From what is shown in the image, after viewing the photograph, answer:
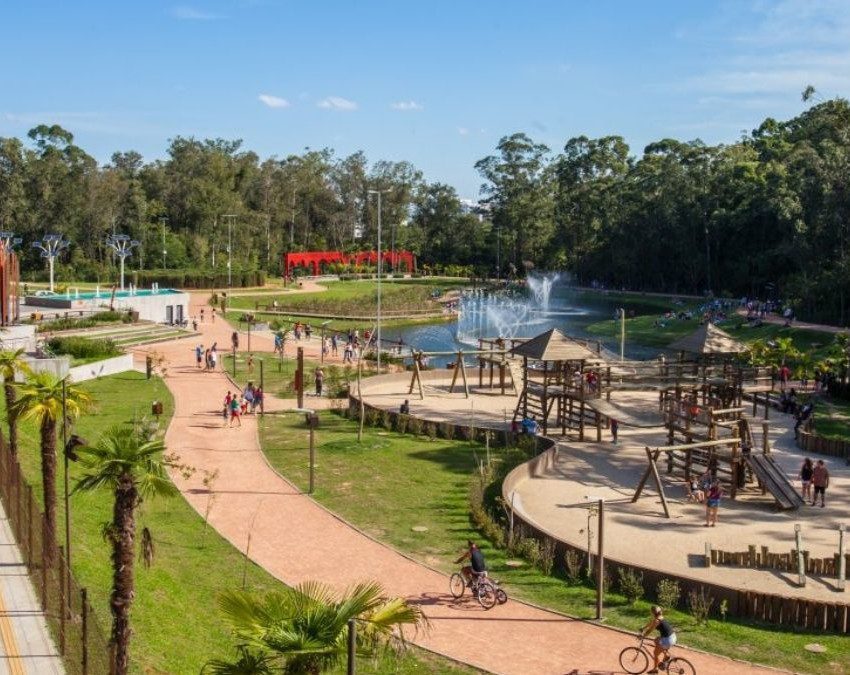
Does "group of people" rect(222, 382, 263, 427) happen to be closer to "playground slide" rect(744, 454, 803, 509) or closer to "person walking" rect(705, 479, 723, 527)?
"person walking" rect(705, 479, 723, 527)

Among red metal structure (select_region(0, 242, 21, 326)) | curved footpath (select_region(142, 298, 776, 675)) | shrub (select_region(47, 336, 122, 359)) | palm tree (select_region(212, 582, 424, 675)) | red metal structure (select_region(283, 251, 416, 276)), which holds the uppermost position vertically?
red metal structure (select_region(283, 251, 416, 276))

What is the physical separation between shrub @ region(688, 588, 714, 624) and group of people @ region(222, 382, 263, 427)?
68.5ft

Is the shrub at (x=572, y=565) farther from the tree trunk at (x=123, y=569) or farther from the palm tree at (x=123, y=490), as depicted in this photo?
the tree trunk at (x=123, y=569)

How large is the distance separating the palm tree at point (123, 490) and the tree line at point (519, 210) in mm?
50705

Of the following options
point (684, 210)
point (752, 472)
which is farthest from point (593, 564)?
point (684, 210)

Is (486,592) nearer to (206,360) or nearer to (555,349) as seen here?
(555,349)

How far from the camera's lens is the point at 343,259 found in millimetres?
120000

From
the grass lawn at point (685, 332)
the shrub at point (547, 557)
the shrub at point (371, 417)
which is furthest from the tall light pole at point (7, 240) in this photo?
the grass lawn at point (685, 332)

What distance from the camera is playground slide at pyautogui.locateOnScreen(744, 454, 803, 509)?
23891mm

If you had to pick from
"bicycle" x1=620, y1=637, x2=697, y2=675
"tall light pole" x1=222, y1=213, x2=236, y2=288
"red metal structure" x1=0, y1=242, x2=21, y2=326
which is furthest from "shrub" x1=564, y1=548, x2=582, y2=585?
"tall light pole" x1=222, y1=213, x2=236, y2=288

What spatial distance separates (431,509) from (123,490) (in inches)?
502

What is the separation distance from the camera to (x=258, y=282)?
98.8m

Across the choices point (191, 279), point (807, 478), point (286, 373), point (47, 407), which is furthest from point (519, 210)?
point (47, 407)

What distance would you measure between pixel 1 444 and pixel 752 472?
19.9 m
